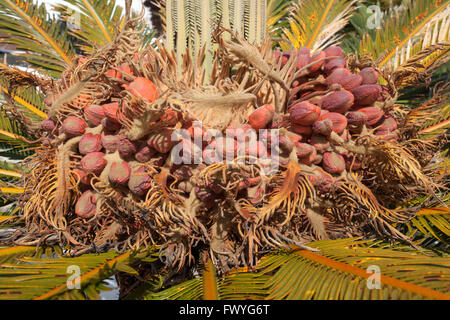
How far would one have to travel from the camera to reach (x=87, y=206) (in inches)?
51.8

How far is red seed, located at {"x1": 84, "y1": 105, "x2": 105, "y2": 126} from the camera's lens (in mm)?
1306

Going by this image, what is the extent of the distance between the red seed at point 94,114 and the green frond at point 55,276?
551 millimetres

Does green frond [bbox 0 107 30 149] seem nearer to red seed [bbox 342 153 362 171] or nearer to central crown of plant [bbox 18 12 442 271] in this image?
central crown of plant [bbox 18 12 442 271]

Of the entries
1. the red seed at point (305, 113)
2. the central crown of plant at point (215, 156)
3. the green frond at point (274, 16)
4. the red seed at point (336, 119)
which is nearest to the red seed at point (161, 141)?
the central crown of plant at point (215, 156)

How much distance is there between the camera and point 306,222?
1.36 meters

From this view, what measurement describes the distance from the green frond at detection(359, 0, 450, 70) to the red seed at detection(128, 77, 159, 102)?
1.46 m

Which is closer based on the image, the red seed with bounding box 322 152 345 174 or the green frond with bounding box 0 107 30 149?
the red seed with bounding box 322 152 345 174

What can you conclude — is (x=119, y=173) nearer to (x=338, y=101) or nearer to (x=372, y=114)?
(x=338, y=101)

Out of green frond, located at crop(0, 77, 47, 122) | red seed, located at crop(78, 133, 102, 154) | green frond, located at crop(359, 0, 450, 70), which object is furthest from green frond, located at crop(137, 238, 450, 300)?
green frond, located at crop(0, 77, 47, 122)

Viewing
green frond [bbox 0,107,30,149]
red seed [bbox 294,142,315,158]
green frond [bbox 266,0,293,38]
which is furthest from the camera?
green frond [bbox 266,0,293,38]

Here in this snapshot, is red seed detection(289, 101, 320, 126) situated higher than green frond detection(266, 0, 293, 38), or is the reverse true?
green frond detection(266, 0, 293, 38)

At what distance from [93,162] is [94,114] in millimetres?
203

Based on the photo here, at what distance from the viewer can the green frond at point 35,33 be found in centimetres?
208

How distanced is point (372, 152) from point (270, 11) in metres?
1.76
